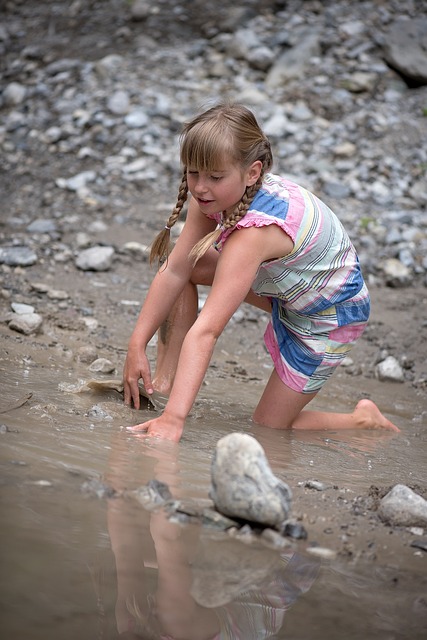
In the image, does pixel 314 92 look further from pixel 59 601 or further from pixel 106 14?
pixel 59 601

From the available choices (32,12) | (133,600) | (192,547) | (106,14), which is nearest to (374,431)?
(192,547)

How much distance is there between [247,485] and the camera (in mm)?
2039

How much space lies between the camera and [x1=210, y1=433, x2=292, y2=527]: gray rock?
2.03 m

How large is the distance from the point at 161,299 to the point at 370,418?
1.09m

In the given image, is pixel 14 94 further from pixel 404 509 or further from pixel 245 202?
pixel 404 509

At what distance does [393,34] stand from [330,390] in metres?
5.22

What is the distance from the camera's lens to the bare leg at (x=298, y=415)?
3389 mm

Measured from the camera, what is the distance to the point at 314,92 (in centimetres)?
772

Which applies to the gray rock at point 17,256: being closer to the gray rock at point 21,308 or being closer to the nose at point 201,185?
the gray rock at point 21,308

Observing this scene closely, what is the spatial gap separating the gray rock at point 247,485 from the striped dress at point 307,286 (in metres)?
0.95

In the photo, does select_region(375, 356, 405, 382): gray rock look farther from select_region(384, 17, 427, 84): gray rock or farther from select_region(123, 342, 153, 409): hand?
select_region(384, 17, 427, 84): gray rock

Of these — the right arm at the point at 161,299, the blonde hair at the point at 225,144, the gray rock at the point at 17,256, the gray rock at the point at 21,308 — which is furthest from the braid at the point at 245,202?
the gray rock at the point at 17,256

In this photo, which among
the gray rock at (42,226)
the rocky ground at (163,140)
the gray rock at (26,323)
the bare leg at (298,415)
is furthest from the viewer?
the gray rock at (42,226)

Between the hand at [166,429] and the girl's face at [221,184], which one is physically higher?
the girl's face at [221,184]
